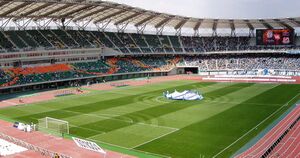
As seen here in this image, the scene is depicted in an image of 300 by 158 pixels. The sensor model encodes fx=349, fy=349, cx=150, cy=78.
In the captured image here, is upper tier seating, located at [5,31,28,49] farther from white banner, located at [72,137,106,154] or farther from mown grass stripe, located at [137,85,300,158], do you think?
white banner, located at [72,137,106,154]

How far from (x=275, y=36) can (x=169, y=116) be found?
53206 millimetres

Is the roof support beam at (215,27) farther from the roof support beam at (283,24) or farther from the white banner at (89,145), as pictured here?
the white banner at (89,145)

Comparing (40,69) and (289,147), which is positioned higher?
(40,69)

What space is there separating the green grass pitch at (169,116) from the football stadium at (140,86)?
0.37 ft

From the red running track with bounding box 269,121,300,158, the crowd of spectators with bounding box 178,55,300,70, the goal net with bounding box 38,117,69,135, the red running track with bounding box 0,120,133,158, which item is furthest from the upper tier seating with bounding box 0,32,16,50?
the red running track with bounding box 269,121,300,158

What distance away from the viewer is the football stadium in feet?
90.6

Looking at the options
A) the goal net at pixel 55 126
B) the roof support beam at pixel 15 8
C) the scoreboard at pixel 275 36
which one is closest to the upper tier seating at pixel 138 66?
the scoreboard at pixel 275 36

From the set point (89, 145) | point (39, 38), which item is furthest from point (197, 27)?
point (89, 145)

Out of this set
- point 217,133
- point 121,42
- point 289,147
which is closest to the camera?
point 289,147

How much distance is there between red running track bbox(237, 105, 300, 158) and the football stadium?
93 millimetres

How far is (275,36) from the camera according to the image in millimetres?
80688

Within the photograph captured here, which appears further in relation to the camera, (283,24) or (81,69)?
(283,24)

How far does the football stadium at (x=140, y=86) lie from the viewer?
90.6ft

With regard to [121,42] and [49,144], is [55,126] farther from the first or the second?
[121,42]
